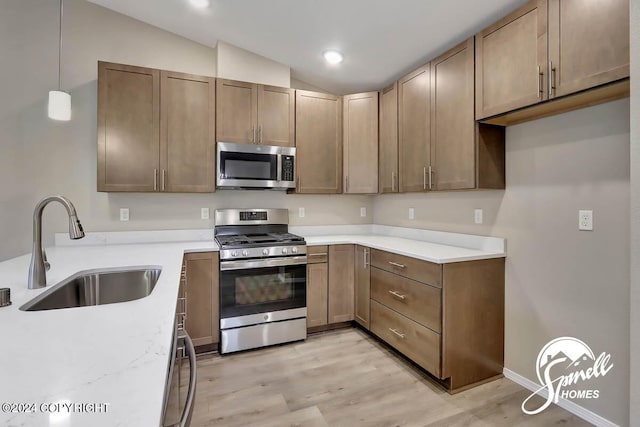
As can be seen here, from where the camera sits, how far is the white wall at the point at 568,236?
1681mm

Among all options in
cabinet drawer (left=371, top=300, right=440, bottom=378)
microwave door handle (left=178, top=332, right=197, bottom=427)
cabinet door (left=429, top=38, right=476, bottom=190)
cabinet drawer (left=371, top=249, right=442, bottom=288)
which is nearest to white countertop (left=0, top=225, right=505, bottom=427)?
microwave door handle (left=178, top=332, right=197, bottom=427)

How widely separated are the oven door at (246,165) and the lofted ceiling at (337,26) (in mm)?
970

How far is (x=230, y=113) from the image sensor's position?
113 inches

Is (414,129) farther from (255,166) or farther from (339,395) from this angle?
(339,395)

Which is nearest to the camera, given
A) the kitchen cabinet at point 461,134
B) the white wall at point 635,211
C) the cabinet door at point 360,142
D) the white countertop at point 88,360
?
the white countertop at point 88,360

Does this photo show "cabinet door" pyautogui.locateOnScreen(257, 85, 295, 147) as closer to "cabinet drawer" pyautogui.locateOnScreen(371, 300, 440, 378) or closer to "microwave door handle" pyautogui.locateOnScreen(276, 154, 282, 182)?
"microwave door handle" pyautogui.locateOnScreen(276, 154, 282, 182)

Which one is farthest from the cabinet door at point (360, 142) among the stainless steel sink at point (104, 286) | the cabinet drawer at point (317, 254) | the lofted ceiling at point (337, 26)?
the stainless steel sink at point (104, 286)

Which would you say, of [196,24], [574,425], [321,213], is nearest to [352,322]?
[321,213]

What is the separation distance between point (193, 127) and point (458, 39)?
2.26 m

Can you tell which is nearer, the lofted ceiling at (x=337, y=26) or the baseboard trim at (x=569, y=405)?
the baseboard trim at (x=569, y=405)

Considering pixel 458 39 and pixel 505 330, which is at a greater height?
pixel 458 39

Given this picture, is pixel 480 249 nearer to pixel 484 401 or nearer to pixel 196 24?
pixel 484 401

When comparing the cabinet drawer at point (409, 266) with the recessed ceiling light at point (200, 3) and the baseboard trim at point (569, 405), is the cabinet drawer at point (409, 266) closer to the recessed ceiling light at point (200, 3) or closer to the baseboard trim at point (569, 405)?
the baseboard trim at point (569, 405)

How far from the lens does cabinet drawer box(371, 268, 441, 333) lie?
84.0 inches
